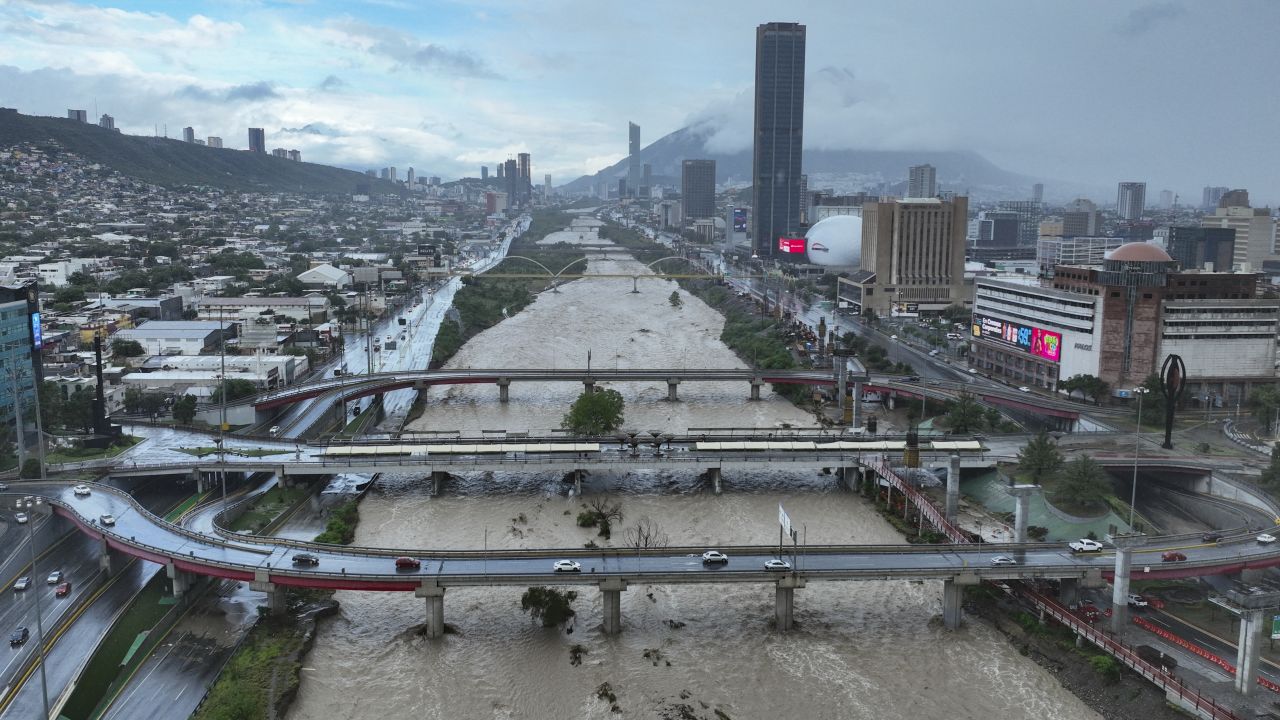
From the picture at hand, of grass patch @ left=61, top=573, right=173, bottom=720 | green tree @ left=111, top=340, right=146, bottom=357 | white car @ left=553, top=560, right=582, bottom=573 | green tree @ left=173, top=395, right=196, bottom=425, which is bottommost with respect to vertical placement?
grass patch @ left=61, top=573, right=173, bottom=720

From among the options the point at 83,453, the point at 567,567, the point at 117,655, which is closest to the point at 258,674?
the point at 117,655

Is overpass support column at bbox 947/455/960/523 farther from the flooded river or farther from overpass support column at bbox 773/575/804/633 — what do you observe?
overpass support column at bbox 773/575/804/633

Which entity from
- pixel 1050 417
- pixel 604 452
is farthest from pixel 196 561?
pixel 1050 417

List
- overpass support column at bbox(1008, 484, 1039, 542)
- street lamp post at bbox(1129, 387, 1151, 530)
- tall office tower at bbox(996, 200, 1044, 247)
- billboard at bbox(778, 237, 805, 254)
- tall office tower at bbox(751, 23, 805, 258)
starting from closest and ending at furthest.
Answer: overpass support column at bbox(1008, 484, 1039, 542)
street lamp post at bbox(1129, 387, 1151, 530)
billboard at bbox(778, 237, 805, 254)
tall office tower at bbox(751, 23, 805, 258)
tall office tower at bbox(996, 200, 1044, 247)

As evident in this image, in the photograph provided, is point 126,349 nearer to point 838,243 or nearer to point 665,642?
point 665,642

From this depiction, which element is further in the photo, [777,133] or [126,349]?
[777,133]

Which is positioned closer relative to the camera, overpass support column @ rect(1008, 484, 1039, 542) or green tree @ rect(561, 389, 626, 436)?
overpass support column @ rect(1008, 484, 1039, 542)

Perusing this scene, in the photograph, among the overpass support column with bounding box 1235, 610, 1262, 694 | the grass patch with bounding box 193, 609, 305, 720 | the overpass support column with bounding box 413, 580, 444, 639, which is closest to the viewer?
the overpass support column with bounding box 1235, 610, 1262, 694

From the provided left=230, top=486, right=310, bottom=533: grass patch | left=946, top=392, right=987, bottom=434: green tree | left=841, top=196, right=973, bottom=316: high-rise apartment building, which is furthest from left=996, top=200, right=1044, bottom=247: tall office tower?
left=230, top=486, right=310, bottom=533: grass patch
